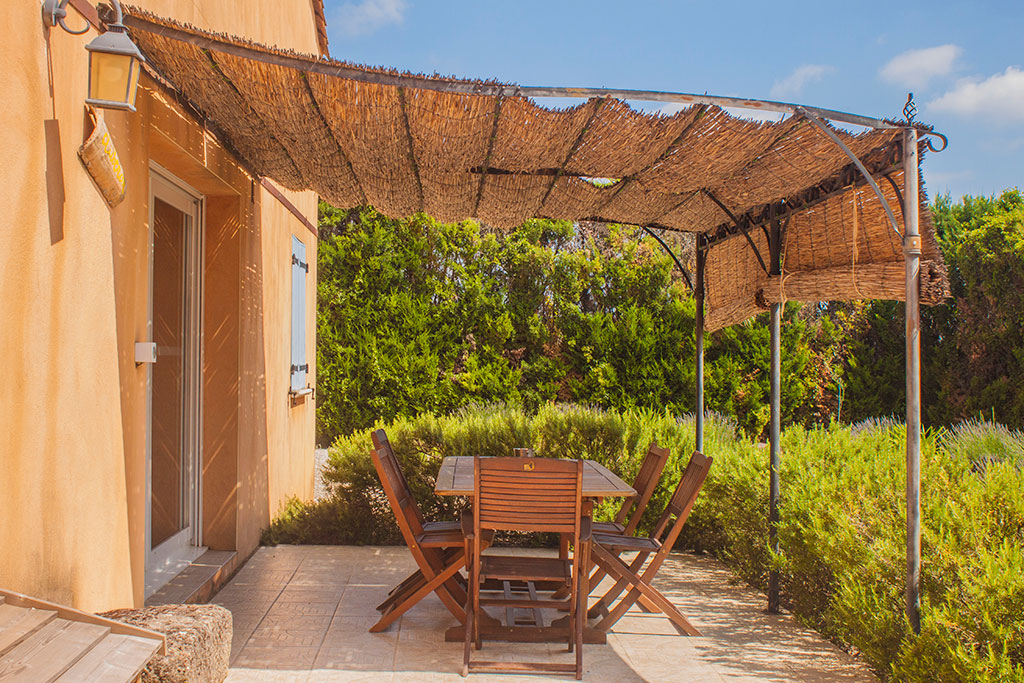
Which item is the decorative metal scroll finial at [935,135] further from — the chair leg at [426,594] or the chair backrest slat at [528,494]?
the chair leg at [426,594]

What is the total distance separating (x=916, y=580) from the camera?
284 cm

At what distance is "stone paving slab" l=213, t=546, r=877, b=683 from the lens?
10.7ft

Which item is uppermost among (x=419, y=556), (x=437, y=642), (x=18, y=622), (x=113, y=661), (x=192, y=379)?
(x=192, y=379)

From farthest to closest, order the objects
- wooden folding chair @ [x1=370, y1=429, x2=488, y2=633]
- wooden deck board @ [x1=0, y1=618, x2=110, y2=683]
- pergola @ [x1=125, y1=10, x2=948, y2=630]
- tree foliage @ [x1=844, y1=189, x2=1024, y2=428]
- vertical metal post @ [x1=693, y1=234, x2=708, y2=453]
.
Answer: tree foliage @ [x1=844, y1=189, x2=1024, y2=428] → vertical metal post @ [x1=693, y1=234, x2=708, y2=453] → wooden folding chair @ [x1=370, y1=429, x2=488, y2=633] → pergola @ [x1=125, y1=10, x2=948, y2=630] → wooden deck board @ [x1=0, y1=618, x2=110, y2=683]

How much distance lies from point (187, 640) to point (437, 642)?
1.37 meters

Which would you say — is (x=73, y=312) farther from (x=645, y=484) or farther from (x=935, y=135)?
(x=935, y=135)

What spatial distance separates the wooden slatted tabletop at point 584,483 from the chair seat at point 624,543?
214mm

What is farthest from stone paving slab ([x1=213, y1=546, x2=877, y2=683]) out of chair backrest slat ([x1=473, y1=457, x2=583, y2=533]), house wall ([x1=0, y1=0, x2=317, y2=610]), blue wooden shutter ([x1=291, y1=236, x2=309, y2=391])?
blue wooden shutter ([x1=291, y1=236, x2=309, y2=391])

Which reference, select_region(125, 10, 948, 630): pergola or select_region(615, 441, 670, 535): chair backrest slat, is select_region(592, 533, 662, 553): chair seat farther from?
select_region(125, 10, 948, 630): pergola

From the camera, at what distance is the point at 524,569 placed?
11.7 ft

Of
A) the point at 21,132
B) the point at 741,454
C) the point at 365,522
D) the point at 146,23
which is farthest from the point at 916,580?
the point at 365,522

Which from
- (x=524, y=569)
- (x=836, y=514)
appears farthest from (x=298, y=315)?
(x=836, y=514)

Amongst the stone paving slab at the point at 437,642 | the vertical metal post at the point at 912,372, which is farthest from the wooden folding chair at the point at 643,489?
the vertical metal post at the point at 912,372

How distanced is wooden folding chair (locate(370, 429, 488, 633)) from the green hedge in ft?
5.59
